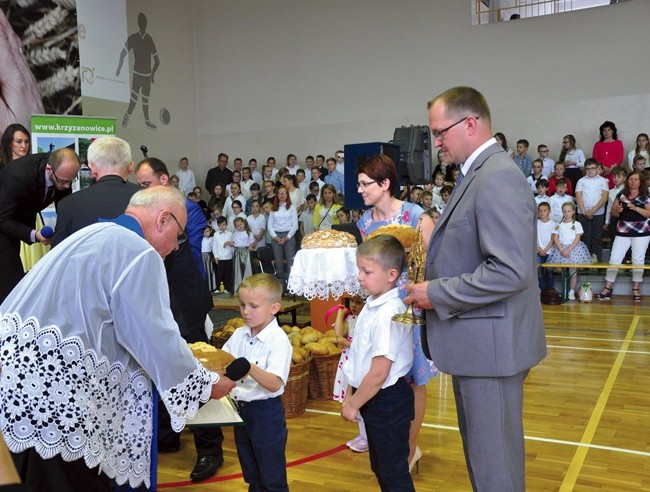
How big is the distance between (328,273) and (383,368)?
1.79m

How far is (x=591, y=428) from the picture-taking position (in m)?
4.36

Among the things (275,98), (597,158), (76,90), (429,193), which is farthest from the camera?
(275,98)

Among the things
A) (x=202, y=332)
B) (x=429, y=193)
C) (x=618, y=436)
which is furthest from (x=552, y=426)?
(x=429, y=193)

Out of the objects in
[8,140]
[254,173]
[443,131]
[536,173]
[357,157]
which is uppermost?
[254,173]

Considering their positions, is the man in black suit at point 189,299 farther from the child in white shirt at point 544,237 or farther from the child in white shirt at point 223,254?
the child in white shirt at point 223,254

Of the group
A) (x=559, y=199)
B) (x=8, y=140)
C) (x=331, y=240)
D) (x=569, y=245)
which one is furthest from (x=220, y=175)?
(x=331, y=240)

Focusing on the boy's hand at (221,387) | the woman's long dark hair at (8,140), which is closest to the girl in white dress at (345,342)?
the boy's hand at (221,387)

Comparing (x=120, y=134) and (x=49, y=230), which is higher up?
(x=120, y=134)

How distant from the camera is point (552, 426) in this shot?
444cm

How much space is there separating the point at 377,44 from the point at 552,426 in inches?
479

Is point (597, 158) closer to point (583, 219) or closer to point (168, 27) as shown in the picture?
point (583, 219)

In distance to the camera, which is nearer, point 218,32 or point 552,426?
point 552,426

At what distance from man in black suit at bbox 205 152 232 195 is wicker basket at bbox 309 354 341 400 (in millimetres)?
11022

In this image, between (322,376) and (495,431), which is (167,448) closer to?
(322,376)
